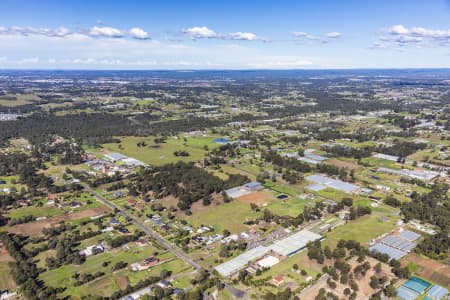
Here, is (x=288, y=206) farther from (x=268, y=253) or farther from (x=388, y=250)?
(x=388, y=250)

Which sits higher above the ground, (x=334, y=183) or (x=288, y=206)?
(x=334, y=183)

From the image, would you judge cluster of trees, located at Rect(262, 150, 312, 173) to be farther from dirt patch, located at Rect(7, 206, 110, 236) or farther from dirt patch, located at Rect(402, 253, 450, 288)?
dirt patch, located at Rect(7, 206, 110, 236)

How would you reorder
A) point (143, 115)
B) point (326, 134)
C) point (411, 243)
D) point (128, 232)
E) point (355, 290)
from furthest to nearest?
point (143, 115) < point (326, 134) < point (128, 232) < point (411, 243) < point (355, 290)

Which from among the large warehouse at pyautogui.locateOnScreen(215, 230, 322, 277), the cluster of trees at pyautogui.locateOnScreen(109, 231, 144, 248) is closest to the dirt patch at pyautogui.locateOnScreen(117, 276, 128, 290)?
the cluster of trees at pyautogui.locateOnScreen(109, 231, 144, 248)

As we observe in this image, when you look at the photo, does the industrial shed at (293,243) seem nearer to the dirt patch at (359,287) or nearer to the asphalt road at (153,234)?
the dirt patch at (359,287)

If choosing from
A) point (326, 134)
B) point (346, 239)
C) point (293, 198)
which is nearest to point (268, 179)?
point (293, 198)

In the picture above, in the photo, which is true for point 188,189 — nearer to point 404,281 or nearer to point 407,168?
point 404,281

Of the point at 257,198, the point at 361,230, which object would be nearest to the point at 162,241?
the point at 257,198
